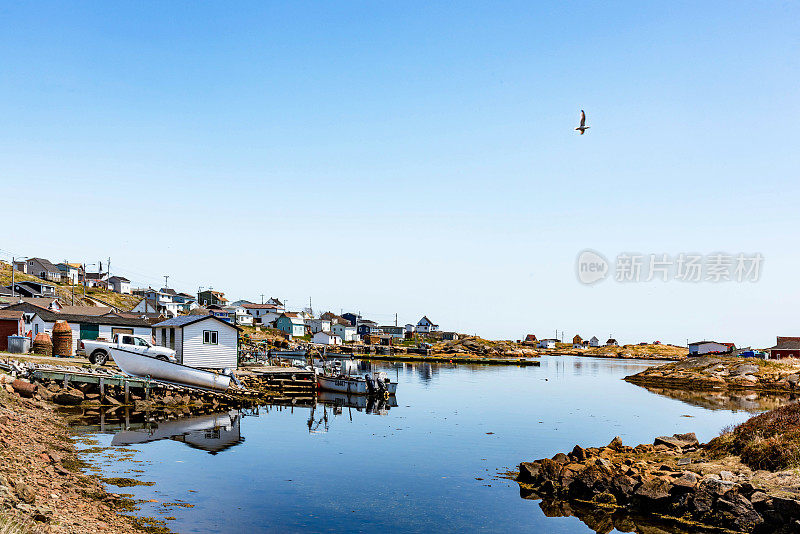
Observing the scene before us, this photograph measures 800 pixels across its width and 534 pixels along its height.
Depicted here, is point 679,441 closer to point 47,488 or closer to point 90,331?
point 47,488

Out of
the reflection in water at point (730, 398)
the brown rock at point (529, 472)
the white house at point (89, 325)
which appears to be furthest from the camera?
the white house at point (89, 325)

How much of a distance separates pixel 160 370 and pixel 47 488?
25.0 m

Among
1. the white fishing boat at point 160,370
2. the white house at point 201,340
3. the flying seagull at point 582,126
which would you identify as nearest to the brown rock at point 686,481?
the flying seagull at point 582,126

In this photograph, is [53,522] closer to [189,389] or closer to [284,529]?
[284,529]

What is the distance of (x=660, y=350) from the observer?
18938cm

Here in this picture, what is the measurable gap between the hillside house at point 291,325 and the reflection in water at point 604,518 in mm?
120188

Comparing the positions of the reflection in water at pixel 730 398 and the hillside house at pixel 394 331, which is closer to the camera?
the reflection in water at pixel 730 398

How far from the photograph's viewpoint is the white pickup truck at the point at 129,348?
4219 centimetres

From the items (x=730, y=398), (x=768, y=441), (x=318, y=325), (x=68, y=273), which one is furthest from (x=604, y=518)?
(x=68, y=273)

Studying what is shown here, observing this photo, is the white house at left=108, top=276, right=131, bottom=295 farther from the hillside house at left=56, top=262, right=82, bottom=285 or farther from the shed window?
the shed window

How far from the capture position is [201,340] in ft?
157

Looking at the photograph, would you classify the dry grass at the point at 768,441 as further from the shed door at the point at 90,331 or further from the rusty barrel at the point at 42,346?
the shed door at the point at 90,331

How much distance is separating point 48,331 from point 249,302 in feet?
383

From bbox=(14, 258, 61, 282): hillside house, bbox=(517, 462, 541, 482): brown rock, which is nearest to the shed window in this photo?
bbox=(517, 462, 541, 482): brown rock
